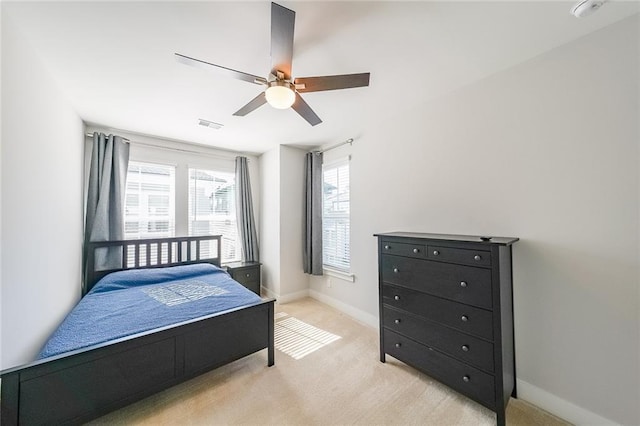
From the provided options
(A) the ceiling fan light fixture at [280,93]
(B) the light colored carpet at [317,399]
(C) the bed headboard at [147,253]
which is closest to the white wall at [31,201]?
(C) the bed headboard at [147,253]

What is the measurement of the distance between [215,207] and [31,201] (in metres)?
2.40

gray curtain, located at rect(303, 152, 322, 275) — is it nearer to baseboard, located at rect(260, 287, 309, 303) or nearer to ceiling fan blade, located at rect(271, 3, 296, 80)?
baseboard, located at rect(260, 287, 309, 303)

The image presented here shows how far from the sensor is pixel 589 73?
1.54 metres

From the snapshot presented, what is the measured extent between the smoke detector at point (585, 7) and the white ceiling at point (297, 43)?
0.05 m

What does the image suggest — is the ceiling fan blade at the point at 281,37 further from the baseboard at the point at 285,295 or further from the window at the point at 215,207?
the baseboard at the point at 285,295

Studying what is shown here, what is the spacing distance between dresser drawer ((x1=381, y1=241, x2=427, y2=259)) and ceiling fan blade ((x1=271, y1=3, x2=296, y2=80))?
1591 millimetres

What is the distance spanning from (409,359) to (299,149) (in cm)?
324

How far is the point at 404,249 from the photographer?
2.08 metres

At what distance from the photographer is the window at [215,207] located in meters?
3.81

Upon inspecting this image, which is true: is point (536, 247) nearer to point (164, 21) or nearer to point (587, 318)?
point (587, 318)

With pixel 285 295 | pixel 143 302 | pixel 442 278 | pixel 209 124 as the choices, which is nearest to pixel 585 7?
pixel 442 278

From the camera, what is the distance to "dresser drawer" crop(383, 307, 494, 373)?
1.62m

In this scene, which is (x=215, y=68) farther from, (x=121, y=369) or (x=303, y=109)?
(x=121, y=369)

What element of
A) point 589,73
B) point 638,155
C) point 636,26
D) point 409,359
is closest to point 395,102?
point 589,73
